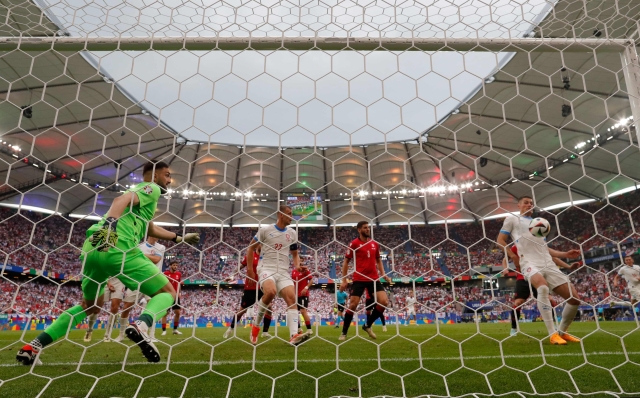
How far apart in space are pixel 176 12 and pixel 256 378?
3233 millimetres

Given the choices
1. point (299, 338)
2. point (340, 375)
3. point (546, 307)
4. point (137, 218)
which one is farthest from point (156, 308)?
point (546, 307)

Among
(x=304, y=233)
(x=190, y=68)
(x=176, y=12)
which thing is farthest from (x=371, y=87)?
(x=304, y=233)

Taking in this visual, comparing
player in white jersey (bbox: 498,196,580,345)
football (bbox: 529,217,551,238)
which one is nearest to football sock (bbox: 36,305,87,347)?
player in white jersey (bbox: 498,196,580,345)

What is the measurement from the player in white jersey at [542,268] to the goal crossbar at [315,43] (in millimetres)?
1481

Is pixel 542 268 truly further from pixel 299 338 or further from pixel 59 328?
pixel 59 328

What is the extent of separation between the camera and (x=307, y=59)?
348 cm

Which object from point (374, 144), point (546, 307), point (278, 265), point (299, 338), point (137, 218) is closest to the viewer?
point (137, 218)

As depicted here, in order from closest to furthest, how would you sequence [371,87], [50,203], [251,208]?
[371,87] → [50,203] → [251,208]

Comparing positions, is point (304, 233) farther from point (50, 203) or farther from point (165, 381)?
point (165, 381)

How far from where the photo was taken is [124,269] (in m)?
2.74

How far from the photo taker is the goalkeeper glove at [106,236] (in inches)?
103

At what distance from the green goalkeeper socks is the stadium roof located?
674 mm

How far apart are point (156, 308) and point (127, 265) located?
1.25 feet

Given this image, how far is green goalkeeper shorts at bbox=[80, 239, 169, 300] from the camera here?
8.85 feet
